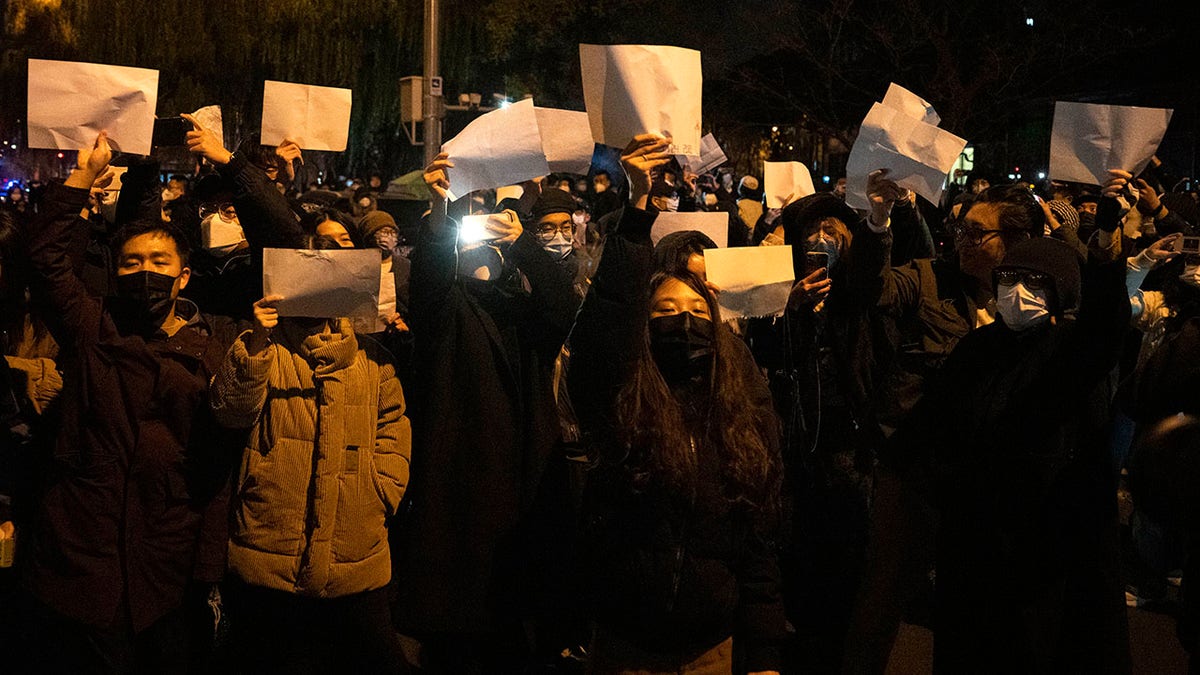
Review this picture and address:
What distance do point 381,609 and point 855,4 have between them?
16.7 metres

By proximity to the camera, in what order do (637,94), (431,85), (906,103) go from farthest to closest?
(431,85) → (906,103) → (637,94)

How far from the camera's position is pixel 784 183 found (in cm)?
707

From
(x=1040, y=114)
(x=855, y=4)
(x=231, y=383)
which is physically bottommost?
(x=231, y=383)

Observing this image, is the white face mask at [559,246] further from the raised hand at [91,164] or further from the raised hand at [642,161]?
the raised hand at [91,164]

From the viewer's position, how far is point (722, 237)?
4.72 m

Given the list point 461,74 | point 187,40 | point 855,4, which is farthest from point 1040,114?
point 187,40

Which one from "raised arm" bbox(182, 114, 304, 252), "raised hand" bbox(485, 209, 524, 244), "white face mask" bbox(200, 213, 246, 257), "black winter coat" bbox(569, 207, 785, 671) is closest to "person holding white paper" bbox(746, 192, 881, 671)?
"raised hand" bbox(485, 209, 524, 244)

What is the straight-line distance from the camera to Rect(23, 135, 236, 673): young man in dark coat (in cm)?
447

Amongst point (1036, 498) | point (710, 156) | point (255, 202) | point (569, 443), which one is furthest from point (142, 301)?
point (710, 156)

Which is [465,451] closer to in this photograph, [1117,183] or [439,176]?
[439,176]

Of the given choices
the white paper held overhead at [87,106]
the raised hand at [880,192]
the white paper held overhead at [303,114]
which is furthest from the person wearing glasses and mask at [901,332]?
the white paper held overhead at [87,106]

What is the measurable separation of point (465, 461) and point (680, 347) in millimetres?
1507

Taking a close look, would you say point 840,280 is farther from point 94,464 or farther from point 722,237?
point 94,464

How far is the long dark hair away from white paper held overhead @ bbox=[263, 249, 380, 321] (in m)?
1.11
